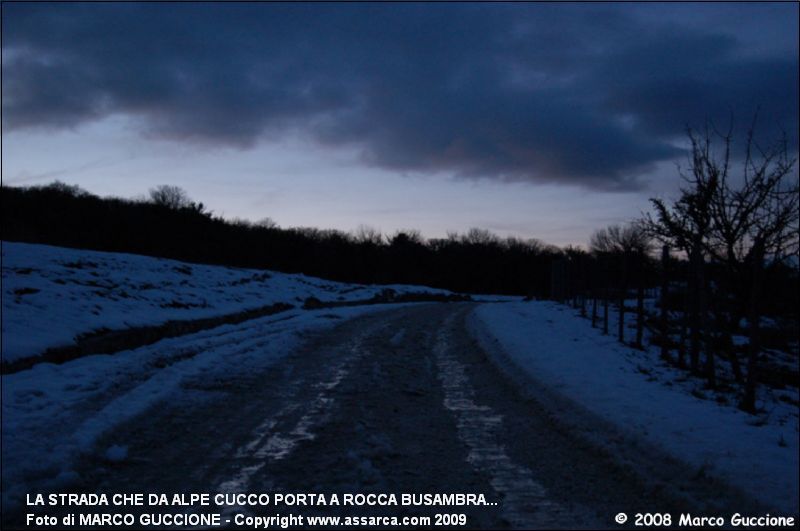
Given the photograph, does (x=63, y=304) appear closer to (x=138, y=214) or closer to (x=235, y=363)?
(x=235, y=363)

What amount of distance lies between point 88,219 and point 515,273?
172ft

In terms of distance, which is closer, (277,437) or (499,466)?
(499,466)

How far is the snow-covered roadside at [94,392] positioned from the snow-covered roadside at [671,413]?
16.5ft

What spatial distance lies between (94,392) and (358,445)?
402 centimetres

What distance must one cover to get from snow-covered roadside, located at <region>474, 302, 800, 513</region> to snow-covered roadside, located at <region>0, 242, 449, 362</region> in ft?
26.9

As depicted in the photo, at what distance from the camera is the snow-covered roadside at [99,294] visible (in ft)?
37.8

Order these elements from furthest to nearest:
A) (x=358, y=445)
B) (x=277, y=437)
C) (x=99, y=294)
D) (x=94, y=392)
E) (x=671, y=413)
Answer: (x=99, y=294) < (x=94, y=392) < (x=671, y=413) < (x=277, y=437) < (x=358, y=445)

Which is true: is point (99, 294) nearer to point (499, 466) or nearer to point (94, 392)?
point (94, 392)

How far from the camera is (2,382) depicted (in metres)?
8.41

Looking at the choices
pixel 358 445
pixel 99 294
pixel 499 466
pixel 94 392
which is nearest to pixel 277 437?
pixel 358 445

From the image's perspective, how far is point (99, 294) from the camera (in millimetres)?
15781

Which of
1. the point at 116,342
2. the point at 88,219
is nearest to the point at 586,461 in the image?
the point at 116,342

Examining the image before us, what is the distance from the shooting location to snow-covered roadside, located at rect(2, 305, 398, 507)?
5.49 m

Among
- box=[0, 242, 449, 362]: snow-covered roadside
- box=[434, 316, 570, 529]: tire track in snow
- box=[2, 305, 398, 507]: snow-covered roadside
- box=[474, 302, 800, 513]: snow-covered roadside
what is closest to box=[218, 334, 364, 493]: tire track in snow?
box=[2, 305, 398, 507]: snow-covered roadside
